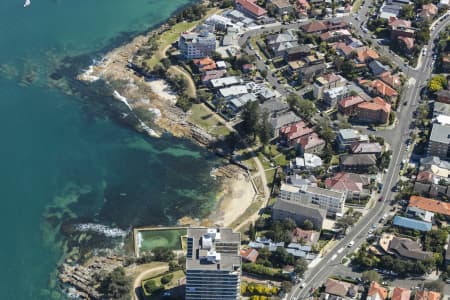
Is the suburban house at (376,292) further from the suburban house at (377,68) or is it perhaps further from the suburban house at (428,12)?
the suburban house at (428,12)

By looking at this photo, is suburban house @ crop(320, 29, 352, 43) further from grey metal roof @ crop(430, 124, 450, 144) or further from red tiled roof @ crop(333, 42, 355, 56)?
grey metal roof @ crop(430, 124, 450, 144)

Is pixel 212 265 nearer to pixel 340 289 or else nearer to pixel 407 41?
pixel 340 289

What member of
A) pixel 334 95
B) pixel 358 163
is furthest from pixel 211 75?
pixel 358 163

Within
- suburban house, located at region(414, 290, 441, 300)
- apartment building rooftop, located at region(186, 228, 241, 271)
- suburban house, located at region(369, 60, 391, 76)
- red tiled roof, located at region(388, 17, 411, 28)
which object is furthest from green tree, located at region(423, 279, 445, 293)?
red tiled roof, located at region(388, 17, 411, 28)

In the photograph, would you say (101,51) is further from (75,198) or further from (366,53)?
(366,53)

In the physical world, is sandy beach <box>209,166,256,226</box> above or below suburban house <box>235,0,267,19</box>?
below

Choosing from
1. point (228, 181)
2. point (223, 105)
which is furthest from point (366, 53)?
point (228, 181)

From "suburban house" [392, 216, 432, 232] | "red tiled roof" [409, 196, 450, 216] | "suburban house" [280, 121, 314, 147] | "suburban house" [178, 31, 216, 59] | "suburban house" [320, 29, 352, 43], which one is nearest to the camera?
"suburban house" [392, 216, 432, 232]
